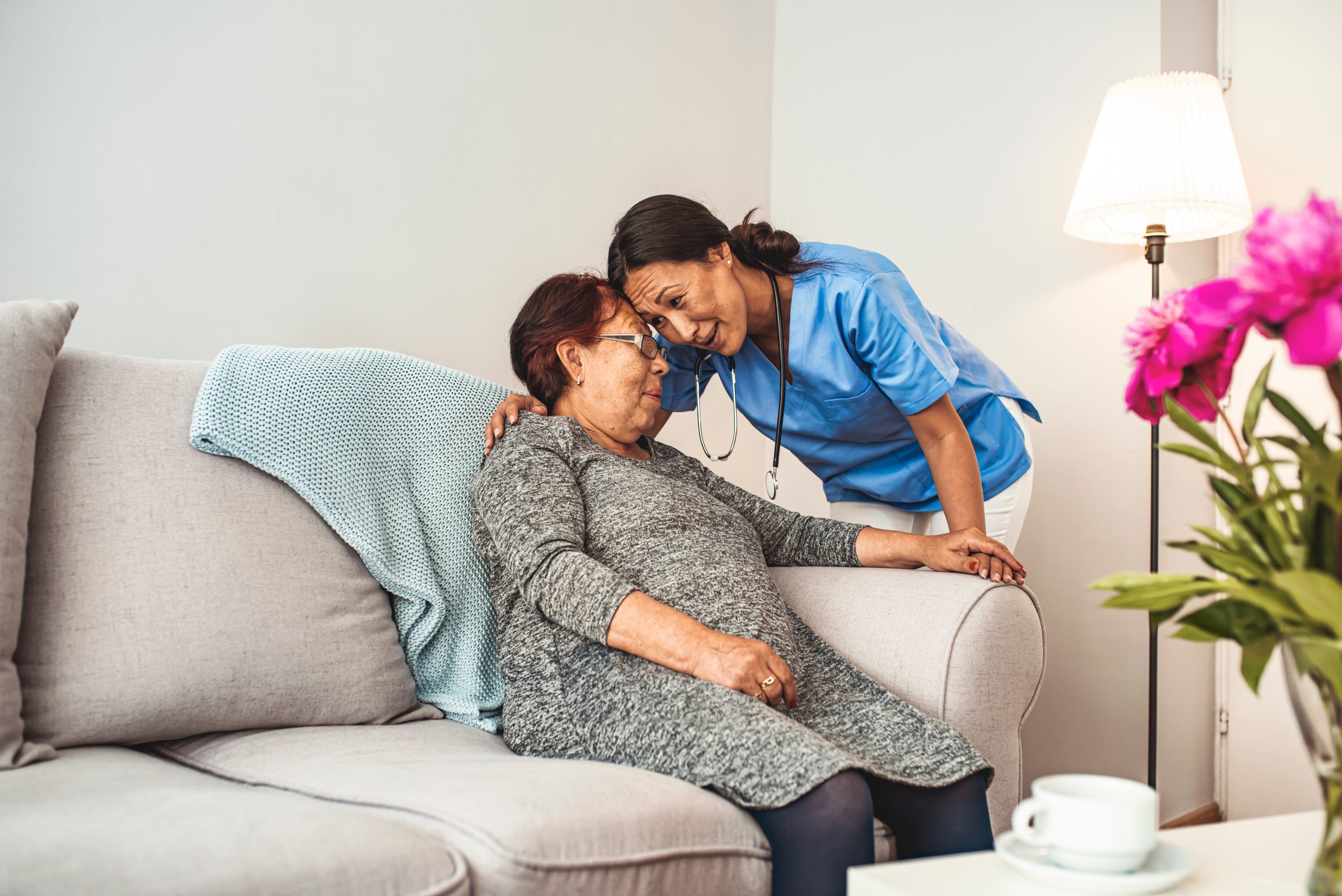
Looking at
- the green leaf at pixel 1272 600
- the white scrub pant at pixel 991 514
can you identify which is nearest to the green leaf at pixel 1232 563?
the green leaf at pixel 1272 600

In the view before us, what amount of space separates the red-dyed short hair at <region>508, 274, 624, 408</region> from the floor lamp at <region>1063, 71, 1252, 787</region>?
1072 millimetres

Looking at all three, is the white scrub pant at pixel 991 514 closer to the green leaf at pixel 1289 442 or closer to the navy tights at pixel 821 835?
the navy tights at pixel 821 835

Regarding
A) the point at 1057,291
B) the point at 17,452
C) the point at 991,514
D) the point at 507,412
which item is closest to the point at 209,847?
the point at 17,452

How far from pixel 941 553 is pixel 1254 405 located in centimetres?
79

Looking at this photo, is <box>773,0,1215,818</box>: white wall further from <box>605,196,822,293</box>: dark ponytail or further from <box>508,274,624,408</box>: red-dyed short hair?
<box>508,274,624,408</box>: red-dyed short hair

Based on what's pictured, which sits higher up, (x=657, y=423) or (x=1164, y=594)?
(x=657, y=423)

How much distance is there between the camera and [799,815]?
2.97 feet

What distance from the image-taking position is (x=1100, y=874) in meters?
0.63

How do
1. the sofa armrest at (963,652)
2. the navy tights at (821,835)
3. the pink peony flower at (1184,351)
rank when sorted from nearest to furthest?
1. the pink peony flower at (1184,351)
2. the navy tights at (821,835)
3. the sofa armrest at (963,652)

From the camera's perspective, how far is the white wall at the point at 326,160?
158 cm

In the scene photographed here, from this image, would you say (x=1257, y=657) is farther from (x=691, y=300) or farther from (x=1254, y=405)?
(x=691, y=300)

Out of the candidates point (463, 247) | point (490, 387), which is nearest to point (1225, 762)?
point (490, 387)

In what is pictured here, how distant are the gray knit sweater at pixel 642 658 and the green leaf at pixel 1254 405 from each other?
49cm

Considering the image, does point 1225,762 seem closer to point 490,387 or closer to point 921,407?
point 921,407
